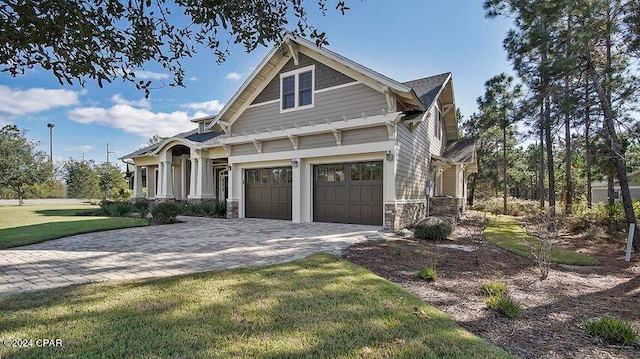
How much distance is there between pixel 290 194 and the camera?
42.0 feet

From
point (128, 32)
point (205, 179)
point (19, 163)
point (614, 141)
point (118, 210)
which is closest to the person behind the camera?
point (128, 32)

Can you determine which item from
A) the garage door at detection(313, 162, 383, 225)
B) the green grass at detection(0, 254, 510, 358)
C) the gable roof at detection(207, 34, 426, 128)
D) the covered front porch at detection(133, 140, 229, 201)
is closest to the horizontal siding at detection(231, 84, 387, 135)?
the gable roof at detection(207, 34, 426, 128)

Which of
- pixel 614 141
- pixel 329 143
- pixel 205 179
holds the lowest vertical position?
pixel 205 179

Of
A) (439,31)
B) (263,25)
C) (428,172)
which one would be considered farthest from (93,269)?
(428,172)

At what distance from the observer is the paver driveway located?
187 inches

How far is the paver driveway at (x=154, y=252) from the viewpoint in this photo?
474 centimetres

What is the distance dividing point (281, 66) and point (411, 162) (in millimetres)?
6578

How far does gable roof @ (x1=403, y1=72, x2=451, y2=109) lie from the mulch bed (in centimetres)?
646

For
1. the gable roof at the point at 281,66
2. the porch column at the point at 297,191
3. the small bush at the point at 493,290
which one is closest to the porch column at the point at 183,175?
the gable roof at the point at 281,66

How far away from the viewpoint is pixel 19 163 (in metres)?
24.8

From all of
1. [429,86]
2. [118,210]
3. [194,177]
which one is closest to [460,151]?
[429,86]

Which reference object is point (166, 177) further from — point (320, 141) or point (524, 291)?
point (524, 291)

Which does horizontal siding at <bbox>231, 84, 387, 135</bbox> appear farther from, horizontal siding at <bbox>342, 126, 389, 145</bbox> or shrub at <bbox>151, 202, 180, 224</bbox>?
shrub at <bbox>151, 202, 180, 224</bbox>

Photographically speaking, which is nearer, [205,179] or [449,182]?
[205,179]
